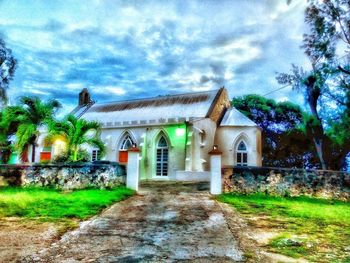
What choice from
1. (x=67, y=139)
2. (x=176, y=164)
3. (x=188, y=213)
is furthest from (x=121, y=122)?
(x=188, y=213)

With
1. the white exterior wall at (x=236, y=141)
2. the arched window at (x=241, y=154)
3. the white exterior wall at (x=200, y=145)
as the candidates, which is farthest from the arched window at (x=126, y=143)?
the arched window at (x=241, y=154)

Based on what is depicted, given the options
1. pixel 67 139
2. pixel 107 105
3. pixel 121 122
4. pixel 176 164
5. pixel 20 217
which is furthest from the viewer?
pixel 107 105

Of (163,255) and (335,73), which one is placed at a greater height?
(335,73)

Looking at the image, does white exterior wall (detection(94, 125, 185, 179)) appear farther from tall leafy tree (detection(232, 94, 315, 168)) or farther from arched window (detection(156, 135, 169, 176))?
tall leafy tree (detection(232, 94, 315, 168))

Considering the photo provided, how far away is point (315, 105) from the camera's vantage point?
24297 millimetres

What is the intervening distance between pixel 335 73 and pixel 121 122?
609 inches

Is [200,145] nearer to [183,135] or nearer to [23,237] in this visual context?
[183,135]

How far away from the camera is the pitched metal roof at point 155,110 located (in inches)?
982

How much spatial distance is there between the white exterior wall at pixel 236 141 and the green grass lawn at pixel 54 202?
1136 centimetres

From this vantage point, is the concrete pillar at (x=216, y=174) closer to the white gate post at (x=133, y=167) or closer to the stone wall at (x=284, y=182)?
the stone wall at (x=284, y=182)

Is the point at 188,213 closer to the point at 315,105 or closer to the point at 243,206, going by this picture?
the point at 243,206

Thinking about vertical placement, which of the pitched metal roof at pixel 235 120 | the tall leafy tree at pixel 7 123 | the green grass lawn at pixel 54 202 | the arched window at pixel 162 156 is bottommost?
the green grass lawn at pixel 54 202

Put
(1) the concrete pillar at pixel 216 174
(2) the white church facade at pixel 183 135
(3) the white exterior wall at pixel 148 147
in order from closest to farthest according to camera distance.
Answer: (1) the concrete pillar at pixel 216 174 < (2) the white church facade at pixel 183 135 < (3) the white exterior wall at pixel 148 147

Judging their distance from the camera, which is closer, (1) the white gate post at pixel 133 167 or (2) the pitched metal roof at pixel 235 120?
(1) the white gate post at pixel 133 167
